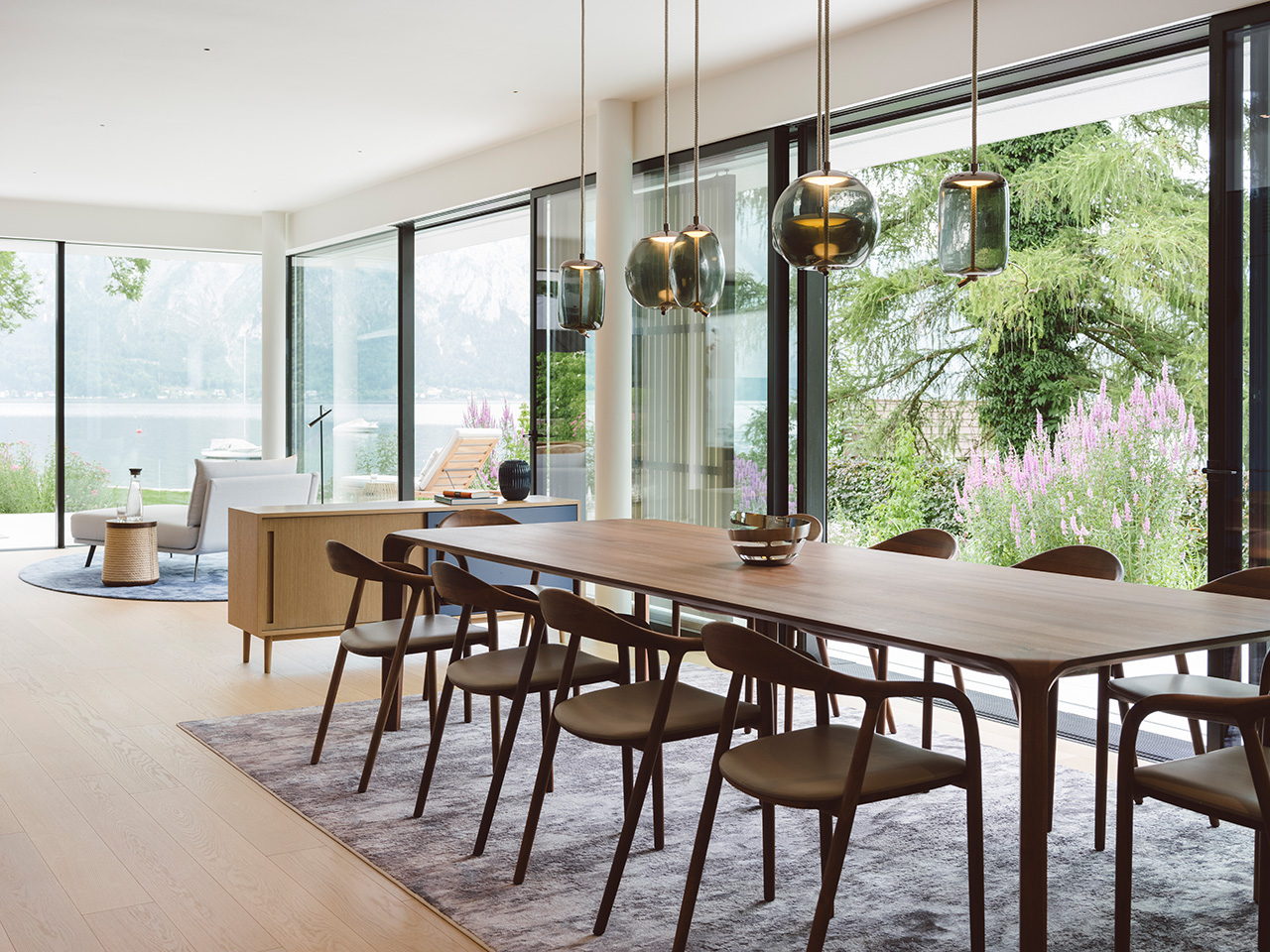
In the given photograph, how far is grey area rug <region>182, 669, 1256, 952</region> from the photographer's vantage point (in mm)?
2717

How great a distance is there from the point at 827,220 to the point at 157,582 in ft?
21.6

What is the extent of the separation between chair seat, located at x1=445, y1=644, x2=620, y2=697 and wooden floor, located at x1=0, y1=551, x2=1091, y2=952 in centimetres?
56

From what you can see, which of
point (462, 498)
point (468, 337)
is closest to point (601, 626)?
point (462, 498)

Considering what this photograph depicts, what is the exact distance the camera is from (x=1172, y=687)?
3270mm

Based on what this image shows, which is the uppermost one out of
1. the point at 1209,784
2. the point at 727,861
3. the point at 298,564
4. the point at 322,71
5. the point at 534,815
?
the point at 322,71

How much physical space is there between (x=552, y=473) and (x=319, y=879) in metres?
4.73

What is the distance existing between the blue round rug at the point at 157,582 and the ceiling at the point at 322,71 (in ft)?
9.52

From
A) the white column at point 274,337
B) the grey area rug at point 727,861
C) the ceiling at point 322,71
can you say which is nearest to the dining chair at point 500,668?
the grey area rug at point 727,861

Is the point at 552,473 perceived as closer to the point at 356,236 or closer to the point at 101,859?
the point at 356,236

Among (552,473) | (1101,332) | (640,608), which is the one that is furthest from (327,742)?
(1101,332)

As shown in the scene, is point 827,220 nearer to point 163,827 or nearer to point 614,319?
point 163,827

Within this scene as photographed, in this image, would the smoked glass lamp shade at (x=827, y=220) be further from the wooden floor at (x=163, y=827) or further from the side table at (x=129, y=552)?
the side table at (x=129, y=552)

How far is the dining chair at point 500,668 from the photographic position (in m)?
3.15

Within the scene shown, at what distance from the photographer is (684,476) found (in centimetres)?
652
